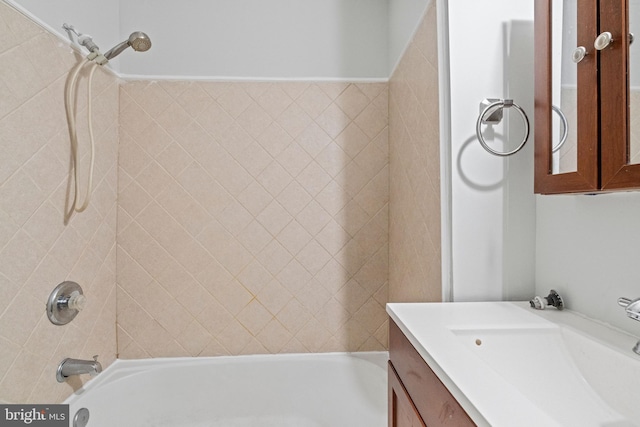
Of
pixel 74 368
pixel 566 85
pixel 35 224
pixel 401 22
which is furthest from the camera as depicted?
pixel 401 22

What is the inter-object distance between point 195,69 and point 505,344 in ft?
5.89

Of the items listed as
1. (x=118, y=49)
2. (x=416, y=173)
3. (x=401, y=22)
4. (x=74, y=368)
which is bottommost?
(x=74, y=368)

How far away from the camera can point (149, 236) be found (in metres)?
1.78

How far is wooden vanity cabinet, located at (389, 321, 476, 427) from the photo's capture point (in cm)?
59

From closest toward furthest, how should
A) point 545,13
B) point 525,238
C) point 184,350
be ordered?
point 545,13, point 525,238, point 184,350

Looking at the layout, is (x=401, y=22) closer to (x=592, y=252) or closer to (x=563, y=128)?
(x=563, y=128)

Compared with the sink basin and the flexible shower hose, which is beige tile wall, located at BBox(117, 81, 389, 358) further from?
the sink basin

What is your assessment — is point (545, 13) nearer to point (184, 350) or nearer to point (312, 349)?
point (312, 349)

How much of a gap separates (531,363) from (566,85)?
645 millimetres

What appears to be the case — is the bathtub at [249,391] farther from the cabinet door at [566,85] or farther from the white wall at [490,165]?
the cabinet door at [566,85]

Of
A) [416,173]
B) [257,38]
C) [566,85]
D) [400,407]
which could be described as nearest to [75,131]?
[257,38]

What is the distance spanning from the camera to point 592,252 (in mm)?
838

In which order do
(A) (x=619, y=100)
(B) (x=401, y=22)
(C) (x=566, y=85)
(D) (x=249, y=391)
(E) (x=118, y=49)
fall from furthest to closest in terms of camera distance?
(D) (x=249, y=391) < (B) (x=401, y=22) < (E) (x=118, y=49) < (C) (x=566, y=85) < (A) (x=619, y=100)

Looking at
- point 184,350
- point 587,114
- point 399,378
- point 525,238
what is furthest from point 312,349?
point 587,114
